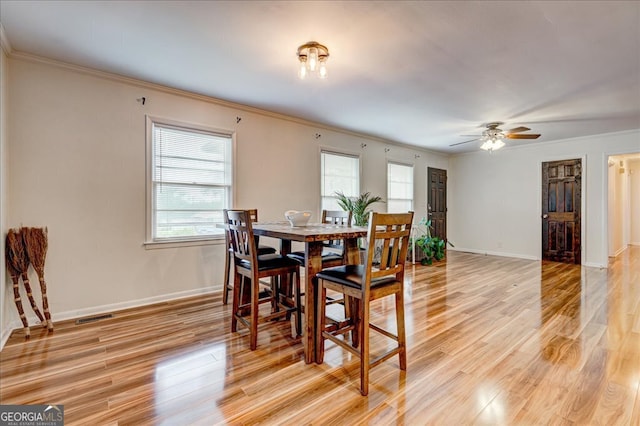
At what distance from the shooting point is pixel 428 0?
1980 mm

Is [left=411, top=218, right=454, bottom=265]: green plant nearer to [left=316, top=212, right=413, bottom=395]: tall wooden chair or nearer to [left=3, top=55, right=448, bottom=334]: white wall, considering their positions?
[left=3, top=55, right=448, bottom=334]: white wall

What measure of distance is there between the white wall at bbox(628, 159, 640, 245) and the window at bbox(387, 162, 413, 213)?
21.2ft

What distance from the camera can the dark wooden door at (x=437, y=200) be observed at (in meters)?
7.20

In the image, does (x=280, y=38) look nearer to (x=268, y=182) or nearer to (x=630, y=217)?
(x=268, y=182)

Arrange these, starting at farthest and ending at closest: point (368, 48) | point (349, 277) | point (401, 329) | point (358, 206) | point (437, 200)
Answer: point (437, 200) < point (358, 206) < point (368, 48) < point (401, 329) < point (349, 277)

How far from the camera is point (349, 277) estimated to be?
1.94 metres

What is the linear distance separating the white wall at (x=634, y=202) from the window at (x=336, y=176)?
806 cm

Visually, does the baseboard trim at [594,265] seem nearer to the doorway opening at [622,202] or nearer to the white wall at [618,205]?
the doorway opening at [622,202]

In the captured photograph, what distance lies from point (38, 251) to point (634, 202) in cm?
1246

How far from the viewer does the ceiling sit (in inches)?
82.5

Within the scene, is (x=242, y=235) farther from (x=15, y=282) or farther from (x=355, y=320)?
(x=15, y=282)

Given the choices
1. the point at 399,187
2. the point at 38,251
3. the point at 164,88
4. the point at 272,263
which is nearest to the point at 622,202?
the point at 399,187

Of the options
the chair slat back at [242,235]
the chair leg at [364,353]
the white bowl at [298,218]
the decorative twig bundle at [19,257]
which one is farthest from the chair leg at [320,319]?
the decorative twig bundle at [19,257]

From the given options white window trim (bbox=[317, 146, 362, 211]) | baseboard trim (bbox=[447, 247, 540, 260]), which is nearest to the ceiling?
white window trim (bbox=[317, 146, 362, 211])
